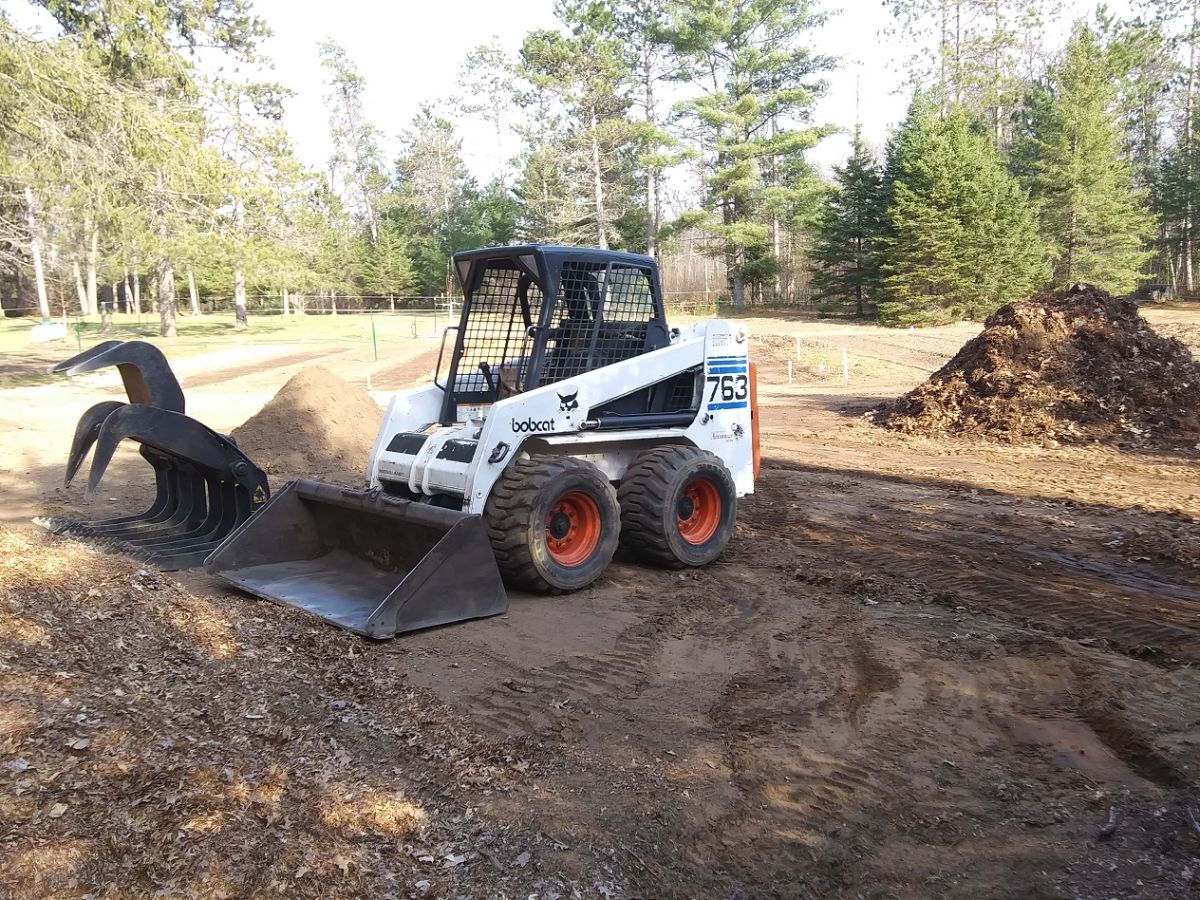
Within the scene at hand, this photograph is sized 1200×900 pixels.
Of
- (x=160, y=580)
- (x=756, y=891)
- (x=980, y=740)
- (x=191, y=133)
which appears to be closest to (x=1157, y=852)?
(x=980, y=740)

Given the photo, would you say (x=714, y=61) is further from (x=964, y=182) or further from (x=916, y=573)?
(x=916, y=573)

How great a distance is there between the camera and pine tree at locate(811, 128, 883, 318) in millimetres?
43562

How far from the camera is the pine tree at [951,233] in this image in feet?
131

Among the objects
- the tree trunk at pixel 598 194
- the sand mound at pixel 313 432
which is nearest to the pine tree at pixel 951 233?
the tree trunk at pixel 598 194

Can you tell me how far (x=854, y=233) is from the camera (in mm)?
44344

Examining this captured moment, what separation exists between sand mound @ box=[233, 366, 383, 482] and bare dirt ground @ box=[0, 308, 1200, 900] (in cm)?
435

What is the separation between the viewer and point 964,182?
39781mm

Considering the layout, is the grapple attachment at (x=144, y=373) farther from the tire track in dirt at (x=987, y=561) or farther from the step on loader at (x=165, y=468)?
the tire track in dirt at (x=987, y=561)

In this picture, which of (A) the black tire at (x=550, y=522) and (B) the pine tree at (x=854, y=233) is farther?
(B) the pine tree at (x=854, y=233)

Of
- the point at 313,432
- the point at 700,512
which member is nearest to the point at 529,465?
the point at 700,512

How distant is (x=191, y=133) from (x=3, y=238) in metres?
9.85

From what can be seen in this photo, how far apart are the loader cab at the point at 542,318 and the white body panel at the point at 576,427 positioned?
0.79 ft

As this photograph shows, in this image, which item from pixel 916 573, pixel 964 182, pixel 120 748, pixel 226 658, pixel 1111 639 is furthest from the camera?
pixel 964 182

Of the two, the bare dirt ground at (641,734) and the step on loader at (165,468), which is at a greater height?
the step on loader at (165,468)
